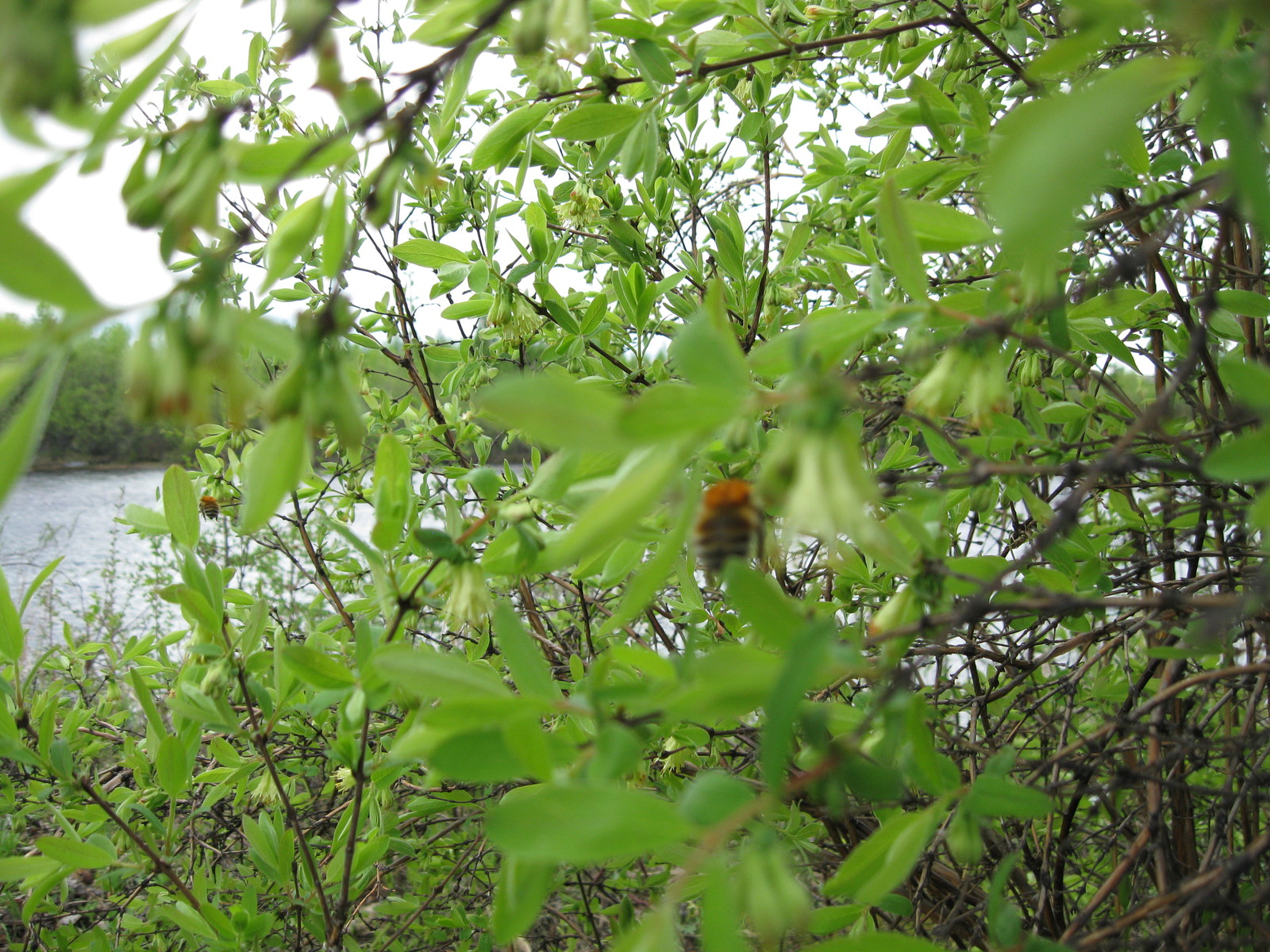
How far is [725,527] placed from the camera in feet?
1.49

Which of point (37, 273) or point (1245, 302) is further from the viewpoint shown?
point (1245, 302)

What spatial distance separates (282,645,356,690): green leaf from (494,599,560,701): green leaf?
0.17m

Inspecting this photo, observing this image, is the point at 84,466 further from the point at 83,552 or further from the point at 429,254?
the point at 429,254

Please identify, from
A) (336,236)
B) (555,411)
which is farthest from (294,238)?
(555,411)

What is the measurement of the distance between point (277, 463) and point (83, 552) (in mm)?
7377

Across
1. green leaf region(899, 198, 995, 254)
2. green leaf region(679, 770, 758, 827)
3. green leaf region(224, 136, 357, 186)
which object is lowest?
green leaf region(679, 770, 758, 827)

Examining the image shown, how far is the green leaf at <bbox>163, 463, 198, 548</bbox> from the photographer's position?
0.76 meters

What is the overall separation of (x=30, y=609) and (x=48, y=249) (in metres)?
6.26

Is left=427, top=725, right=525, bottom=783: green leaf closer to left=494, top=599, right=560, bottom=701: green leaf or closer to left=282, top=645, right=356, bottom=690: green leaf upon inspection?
left=494, top=599, right=560, bottom=701: green leaf

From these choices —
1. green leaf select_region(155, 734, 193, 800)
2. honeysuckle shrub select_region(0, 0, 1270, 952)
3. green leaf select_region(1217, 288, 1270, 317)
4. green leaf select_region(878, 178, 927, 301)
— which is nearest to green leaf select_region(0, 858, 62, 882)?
honeysuckle shrub select_region(0, 0, 1270, 952)

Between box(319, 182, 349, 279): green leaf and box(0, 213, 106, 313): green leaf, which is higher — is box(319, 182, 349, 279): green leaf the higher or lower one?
the higher one

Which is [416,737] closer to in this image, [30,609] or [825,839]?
[825,839]

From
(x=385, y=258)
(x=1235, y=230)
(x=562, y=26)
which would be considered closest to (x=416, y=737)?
(x=562, y=26)

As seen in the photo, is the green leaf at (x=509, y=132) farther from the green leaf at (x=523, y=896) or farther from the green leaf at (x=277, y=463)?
the green leaf at (x=523, y=896)
